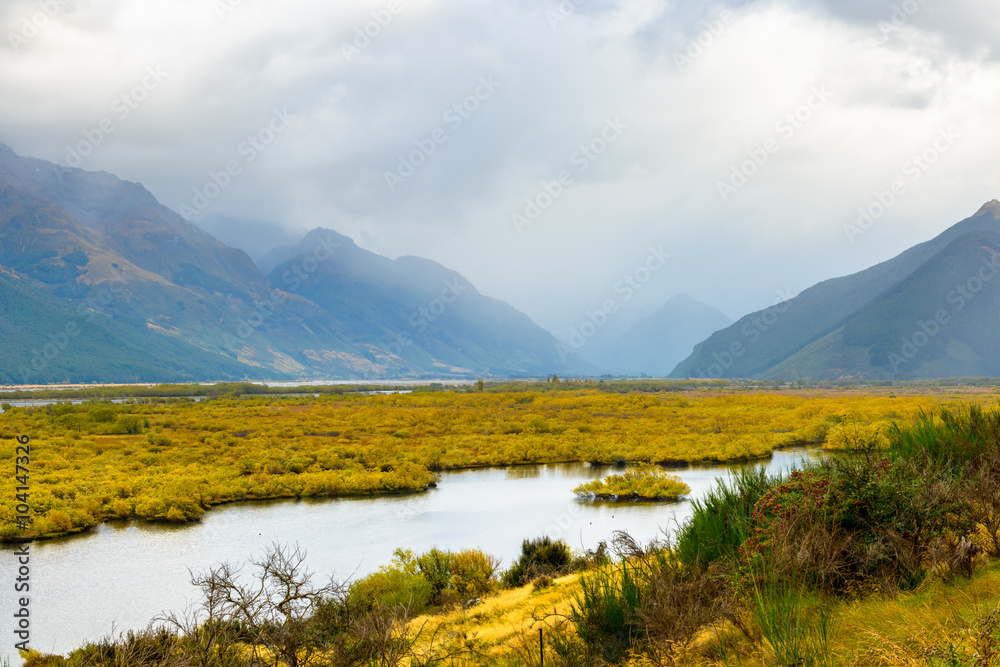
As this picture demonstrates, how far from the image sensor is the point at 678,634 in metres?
5.69

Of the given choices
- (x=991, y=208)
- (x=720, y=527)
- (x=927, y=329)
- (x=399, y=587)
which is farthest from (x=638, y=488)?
(x=991, y=208)

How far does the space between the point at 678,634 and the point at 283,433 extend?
4364 cm

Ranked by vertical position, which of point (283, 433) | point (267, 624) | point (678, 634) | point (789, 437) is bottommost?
point (789, 437)

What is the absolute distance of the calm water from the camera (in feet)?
49.4

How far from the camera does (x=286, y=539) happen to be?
20891 millimetres

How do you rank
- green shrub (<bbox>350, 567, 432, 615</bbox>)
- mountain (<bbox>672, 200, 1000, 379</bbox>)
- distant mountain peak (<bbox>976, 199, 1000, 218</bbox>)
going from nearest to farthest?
green shrub (<bbox>350, 567, 432, 615</bbox>) → mountain (<bbox>672, 200, 1000, 379</bbox>) → distant mountain peak (<bbox>976, 199, 1000, 218</bbox>)

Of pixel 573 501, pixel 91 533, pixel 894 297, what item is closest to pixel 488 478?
pixel 573 501

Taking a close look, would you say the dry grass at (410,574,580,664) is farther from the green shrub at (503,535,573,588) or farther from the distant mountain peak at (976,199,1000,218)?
the distant mountain peak at (976,199,1000,218)

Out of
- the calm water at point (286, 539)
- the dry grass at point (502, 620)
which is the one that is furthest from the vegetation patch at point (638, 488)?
the dry grass at point (502, 620)

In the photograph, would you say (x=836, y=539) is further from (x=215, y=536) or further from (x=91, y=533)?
(x=91, y=533)

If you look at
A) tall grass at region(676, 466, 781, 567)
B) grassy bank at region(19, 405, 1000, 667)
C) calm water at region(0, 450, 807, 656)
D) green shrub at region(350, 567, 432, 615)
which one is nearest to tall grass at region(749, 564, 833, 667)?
grassy bank at region(19, 405, 1000, 667)

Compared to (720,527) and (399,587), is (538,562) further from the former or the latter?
(720,527)

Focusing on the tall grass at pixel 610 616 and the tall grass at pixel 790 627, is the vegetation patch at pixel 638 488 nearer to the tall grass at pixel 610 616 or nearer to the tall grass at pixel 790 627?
the tall grass at pixel 610 616

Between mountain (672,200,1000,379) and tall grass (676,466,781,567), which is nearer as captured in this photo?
tall grass (676,466,781,567)
